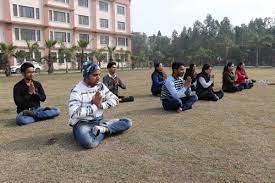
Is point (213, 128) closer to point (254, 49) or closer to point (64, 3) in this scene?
point (64, 3)

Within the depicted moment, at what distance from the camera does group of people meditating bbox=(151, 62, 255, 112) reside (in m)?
7.66

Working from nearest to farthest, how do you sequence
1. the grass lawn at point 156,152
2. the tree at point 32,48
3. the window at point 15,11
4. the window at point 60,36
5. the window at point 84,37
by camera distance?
the grass lawn at point 156,152 → the tree at point 32,48 → the window at point 15,11 → the window at point 60,36 → the window at point 84,37

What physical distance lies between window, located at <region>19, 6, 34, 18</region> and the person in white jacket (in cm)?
3692

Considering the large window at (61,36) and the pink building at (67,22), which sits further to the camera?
the large window at (61,36)

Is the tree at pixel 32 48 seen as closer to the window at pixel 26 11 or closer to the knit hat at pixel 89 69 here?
the window at pixel 26 11

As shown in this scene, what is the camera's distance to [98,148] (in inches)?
199

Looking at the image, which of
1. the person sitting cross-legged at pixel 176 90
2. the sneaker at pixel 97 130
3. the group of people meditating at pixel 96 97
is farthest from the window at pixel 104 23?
the sneaker at pixel 97 130

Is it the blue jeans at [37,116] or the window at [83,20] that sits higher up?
the window at [83,20]

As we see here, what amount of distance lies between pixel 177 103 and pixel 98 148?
308cm

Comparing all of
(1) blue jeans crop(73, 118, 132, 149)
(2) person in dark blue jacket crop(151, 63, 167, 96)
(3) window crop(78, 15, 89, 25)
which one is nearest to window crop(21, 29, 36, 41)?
(3) window crop(78, 15, 89, 25)

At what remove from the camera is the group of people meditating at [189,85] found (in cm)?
766


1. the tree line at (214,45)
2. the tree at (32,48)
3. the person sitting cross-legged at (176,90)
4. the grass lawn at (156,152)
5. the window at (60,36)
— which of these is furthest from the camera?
the tree line at (214,45)

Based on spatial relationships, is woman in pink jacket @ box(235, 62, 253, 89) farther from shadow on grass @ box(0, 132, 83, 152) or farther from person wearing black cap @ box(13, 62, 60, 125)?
shadow on grass @ box(0, 132, 83, 152)

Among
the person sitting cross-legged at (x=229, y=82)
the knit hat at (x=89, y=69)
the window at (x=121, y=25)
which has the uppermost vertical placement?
the window at (x=121, y=25)
